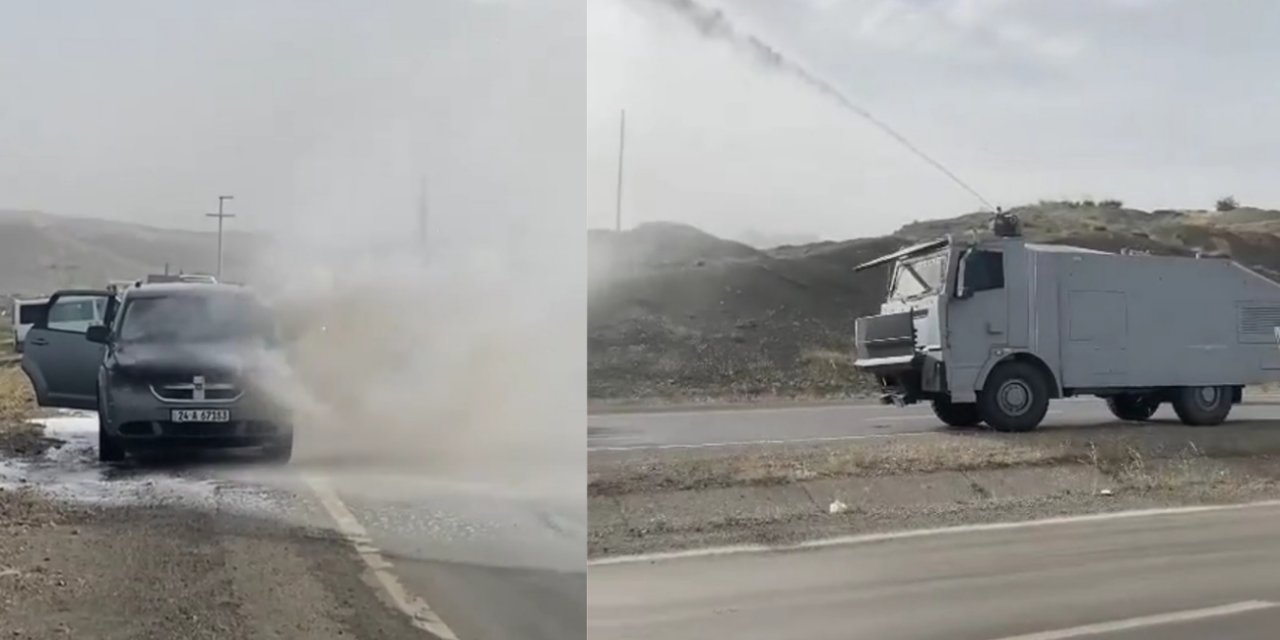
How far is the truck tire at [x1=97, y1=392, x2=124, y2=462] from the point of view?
7.02ft

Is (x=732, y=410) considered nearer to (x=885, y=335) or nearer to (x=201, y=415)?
(x=885, y=335)

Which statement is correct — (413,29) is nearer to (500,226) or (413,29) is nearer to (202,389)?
(500,226)

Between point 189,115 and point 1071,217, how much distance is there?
7.19 ft

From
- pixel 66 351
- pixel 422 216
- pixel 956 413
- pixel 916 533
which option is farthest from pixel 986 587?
pixel 66 351

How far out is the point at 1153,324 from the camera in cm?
314

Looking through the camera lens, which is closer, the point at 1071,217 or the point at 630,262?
the point at 630,262

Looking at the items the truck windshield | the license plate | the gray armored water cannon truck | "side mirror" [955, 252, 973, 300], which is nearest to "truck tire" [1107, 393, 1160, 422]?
the gray armored water cannon truck

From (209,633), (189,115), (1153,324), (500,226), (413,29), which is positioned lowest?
(209,633)

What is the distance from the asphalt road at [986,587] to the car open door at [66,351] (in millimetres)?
1109

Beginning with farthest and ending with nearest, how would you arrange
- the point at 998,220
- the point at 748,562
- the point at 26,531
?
1. the point at 998,220
2. the point at 748,562
3. the point at 26,531

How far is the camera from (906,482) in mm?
2818

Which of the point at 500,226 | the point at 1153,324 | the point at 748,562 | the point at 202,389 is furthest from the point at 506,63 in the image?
the point at 1153,324

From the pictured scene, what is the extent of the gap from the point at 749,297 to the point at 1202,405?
1.49m

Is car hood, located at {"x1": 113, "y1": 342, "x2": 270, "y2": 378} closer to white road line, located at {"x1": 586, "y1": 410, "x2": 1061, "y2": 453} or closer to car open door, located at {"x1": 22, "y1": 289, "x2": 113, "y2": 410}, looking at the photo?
car open door, located at {"x1": 22, "y1": 289, "x2": 113, "y2": 410}
